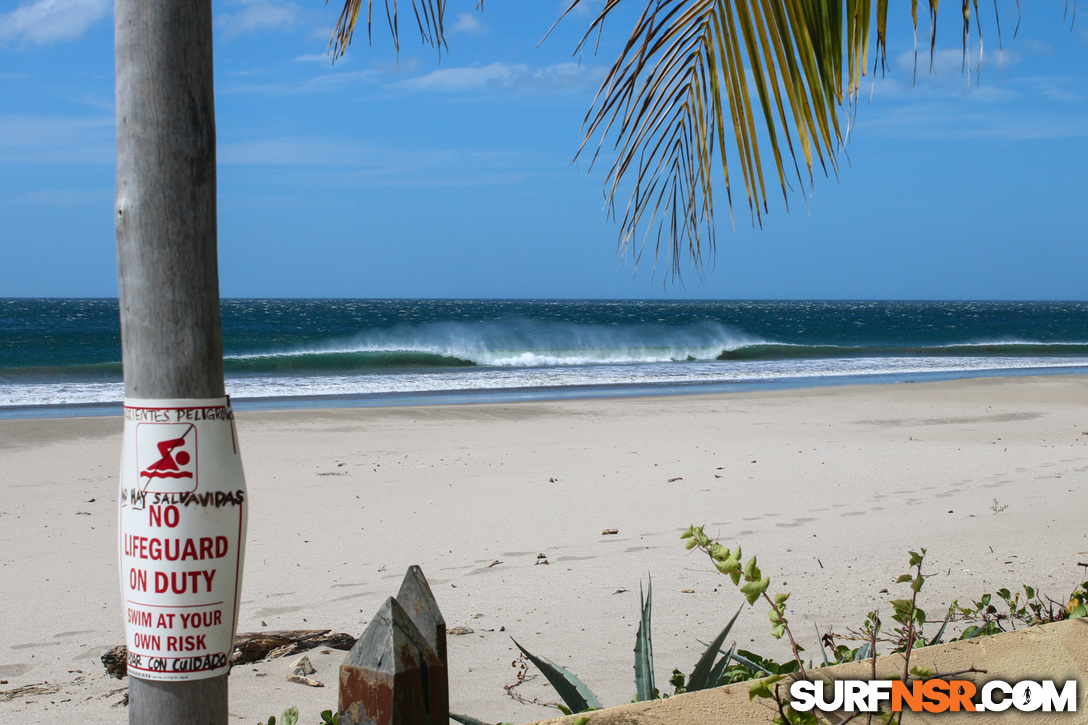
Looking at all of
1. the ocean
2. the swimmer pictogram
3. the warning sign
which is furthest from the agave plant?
the ocean

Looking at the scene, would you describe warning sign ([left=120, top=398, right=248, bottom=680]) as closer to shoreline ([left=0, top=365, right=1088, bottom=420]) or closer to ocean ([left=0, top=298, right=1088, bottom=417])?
shoreline ([left=0, top=365, right=1088, bottom=420])

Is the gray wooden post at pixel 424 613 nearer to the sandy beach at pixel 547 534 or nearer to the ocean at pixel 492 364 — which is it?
the sandy beach at pixel 547 534

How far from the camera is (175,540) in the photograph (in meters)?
1.34

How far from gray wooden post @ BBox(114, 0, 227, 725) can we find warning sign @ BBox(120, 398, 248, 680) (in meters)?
0.06

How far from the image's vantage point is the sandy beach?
3.44m

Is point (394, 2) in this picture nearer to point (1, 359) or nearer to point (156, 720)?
point (156, 720)

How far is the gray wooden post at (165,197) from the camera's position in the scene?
129cm

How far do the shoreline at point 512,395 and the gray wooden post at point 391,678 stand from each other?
13.0 meters

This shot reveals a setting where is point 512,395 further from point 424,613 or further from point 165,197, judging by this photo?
point 165,197

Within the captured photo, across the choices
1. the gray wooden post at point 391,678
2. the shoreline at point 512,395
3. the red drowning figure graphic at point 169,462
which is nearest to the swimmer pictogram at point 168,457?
the red drowning figure graphic at point 169,462

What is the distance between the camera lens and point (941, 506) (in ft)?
19.5

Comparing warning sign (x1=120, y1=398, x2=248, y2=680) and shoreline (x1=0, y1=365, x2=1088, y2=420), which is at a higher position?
warning sign (x1=120, y1=398, x2=248, y2=680)

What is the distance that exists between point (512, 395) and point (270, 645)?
45.7 ft

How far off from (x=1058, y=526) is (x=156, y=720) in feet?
17.5
